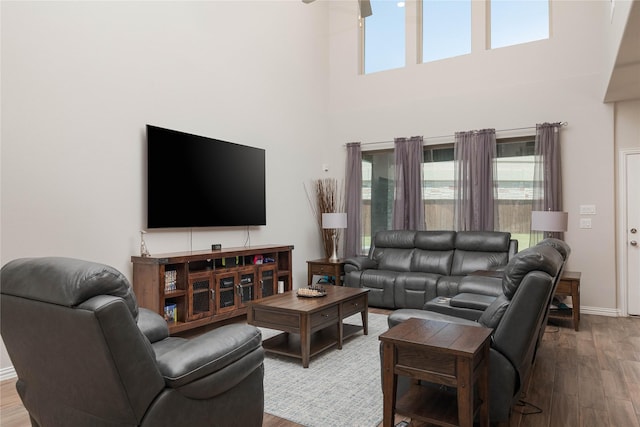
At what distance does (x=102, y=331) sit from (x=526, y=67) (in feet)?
19.6

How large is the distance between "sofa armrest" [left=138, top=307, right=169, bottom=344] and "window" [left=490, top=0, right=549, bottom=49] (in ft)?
18.8

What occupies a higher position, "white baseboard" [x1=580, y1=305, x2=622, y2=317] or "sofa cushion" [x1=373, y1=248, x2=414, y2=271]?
"sofa cushion" [x1=373, y1=248, x2=414, y2=271]

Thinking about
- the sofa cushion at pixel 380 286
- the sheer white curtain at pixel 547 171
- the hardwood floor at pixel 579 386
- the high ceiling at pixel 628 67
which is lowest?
the hardwood floor at pixel 579 386

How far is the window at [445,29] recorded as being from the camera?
20.0ft

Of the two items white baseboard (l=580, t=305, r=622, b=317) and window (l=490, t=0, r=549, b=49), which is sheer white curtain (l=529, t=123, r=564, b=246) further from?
window (l=490, t=0, r=549, b=49)

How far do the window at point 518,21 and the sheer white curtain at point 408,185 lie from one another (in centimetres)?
181

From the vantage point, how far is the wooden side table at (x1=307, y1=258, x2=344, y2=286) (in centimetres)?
574

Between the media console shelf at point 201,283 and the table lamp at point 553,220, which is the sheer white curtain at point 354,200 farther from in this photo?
the table lamp at point 553,220

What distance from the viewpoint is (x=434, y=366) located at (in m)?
1.92

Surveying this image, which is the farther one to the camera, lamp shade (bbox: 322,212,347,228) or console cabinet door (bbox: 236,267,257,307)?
lamp shade (bbox: 322,212,347,228)

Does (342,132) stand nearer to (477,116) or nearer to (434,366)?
(477,116)

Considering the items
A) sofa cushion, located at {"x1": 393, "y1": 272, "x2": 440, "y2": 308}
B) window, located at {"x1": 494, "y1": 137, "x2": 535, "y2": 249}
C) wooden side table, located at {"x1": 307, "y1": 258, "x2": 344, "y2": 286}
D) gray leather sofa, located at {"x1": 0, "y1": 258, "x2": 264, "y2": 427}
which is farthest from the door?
gray leather sofa, located at {"x1": 0, "y1": 258, "x2": 264, "y2": 427}

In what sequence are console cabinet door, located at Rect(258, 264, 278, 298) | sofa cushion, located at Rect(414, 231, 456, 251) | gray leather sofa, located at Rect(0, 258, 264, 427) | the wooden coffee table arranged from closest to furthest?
gray leather sofa, located at Rect(0, 258, 264, 427) < the wooden coffee table < console cabinet door, located at Rect(258, 264, 278, 298) < sofa cushion, located at Rect(414, 231, 456, 251)

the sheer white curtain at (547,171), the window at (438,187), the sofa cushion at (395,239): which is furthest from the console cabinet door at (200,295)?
the sheer white curtain at (547,171)
